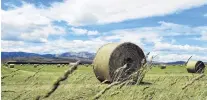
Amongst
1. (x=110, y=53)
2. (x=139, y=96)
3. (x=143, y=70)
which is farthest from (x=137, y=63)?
(x=143, y=70)

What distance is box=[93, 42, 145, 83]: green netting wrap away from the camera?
19.8m

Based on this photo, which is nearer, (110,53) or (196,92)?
(196,92)

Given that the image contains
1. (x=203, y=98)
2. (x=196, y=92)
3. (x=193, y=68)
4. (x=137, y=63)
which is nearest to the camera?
(x=203, y=98)

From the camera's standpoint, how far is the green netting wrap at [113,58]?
1983 cm

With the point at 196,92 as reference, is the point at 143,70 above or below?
above

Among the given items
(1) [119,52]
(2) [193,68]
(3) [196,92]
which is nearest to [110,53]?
(1) [119,52]

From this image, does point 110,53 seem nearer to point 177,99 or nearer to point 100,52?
point 100,52

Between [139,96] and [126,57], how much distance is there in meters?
15.3

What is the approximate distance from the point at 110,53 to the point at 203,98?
1372 cm

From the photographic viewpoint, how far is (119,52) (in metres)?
20.5

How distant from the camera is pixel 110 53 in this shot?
20.0 m

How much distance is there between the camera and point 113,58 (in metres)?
20.1

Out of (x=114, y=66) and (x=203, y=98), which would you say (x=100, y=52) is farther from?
(x=203, y=98)

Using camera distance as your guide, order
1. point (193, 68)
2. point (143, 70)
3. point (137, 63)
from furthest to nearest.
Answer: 1. point (193, 68)
2. point (137, 63)
3. point (143, 70)
